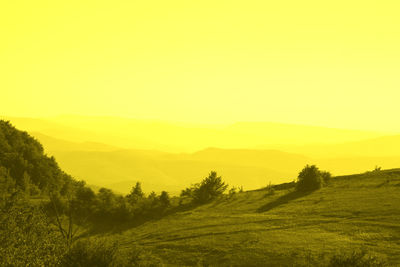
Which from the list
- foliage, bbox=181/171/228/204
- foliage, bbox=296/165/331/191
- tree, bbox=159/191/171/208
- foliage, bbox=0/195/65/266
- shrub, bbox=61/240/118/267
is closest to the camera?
foliage, bbox=0/195/65/266

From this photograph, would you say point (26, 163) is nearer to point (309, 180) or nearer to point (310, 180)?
point (309, 180)

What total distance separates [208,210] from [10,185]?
2702 centimetres

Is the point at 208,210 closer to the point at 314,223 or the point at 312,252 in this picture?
the point at 314,223

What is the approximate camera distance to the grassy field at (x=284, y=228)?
24203mm

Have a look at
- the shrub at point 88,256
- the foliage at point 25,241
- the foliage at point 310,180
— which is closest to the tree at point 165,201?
the foliage at point 310,180

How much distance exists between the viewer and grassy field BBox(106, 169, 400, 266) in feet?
79.4

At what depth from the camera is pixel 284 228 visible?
29703mm

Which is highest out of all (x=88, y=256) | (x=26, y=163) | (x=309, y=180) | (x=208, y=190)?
(x=26, y=163)

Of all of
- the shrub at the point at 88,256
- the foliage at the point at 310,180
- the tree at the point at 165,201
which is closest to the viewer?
the shrub at the point at 88,256

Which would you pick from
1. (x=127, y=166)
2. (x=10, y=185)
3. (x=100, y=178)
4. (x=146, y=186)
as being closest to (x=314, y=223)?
(x=10, y=185)

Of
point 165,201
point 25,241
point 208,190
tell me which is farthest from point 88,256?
point 208,190

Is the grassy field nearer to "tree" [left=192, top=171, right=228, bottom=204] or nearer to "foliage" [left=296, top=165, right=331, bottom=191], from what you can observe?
"foliage" [left=296, top=165, right=331, bottom=191]

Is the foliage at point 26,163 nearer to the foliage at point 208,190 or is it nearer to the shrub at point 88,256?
the foliage at point 208,190

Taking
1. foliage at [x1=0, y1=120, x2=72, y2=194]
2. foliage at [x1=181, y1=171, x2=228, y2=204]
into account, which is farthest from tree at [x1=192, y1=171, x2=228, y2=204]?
foliage at [x1=0, y1=120, x2=72, y2=194]
